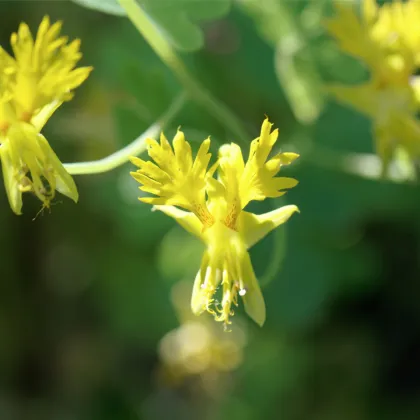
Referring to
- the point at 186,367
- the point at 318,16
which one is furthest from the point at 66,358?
the point at 318,16

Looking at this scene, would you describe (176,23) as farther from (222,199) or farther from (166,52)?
(222,199)

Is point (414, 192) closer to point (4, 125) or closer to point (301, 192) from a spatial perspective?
point (301, 192)

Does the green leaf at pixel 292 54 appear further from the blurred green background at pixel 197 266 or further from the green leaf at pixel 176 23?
the green leaf at pixel 176 23

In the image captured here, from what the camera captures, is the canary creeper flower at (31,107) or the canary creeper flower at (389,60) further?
the canary creeper flower at (389,60)

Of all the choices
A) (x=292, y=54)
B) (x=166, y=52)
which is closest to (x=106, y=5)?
(x=166, y=52)

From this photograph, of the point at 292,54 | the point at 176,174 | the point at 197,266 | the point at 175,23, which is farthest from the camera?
the point at 197,266

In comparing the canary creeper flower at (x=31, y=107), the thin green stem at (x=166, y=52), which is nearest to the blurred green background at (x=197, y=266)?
the thin green stem at (x=166, y=52)
